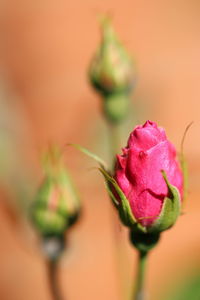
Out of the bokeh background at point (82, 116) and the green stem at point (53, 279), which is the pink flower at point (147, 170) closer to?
the green stem at point (53, 279)

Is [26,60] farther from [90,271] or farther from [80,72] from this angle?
[90,271]

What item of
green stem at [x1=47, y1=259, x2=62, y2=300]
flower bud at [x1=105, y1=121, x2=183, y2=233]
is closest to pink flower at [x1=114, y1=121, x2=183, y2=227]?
flower bud at [x1=105, y1=121, x2=183, y2=233]

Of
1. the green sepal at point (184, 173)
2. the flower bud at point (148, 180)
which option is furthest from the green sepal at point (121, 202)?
the green sepal at point (184, 173)

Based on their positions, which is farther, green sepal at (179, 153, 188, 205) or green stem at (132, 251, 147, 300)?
green stem at (132, 251, 147, 300)

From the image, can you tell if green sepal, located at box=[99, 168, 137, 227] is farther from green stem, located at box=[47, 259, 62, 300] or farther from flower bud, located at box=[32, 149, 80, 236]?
green stem, located at box=[47, 259, 62, 300]

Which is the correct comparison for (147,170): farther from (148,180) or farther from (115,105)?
→ (115,105)

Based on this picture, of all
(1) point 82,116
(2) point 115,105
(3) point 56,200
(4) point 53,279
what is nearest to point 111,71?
(2) point 115,105
